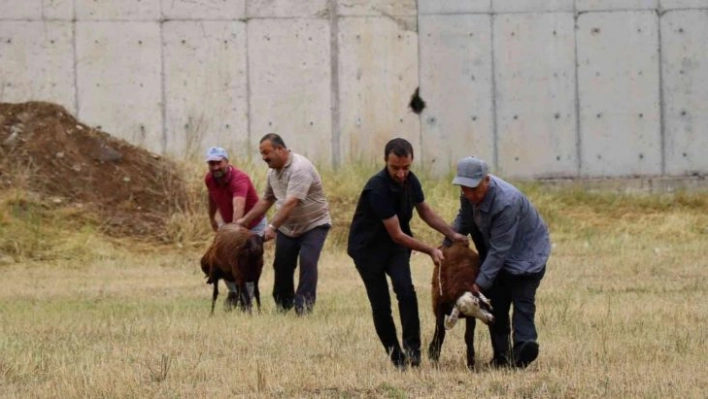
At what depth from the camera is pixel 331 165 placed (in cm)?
2370

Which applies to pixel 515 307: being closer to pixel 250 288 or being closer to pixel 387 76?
pixel 250 288

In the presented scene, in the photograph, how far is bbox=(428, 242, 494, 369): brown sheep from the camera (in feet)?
31.7

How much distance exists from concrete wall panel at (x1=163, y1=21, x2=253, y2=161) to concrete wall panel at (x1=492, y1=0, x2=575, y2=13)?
167 inches

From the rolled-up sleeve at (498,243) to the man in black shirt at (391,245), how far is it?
0.38 meters

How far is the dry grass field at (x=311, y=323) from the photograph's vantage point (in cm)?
947

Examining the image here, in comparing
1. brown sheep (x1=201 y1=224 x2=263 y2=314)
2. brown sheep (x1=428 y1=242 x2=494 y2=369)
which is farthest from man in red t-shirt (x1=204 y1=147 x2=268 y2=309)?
brown sheep (x1=428 y1=242 x2=494 y2=369)

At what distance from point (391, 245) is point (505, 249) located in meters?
0.92

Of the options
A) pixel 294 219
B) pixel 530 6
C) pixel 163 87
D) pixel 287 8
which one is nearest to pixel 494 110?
pixel 530 6

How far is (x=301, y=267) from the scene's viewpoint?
13.4 meters

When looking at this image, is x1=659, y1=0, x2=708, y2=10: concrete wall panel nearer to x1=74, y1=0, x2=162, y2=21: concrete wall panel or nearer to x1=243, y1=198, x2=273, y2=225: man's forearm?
x1=74, y1=0, x2=162, y2=21: concrete wall panel

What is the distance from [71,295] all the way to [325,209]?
158 inches

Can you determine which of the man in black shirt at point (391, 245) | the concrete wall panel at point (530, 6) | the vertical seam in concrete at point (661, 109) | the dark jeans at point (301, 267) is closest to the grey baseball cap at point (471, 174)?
the man in black shirt at point (391, 245)

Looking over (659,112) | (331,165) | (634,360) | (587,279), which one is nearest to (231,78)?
(331,165)

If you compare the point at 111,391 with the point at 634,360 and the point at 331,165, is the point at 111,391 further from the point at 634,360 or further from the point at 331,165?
the point at 331,165
